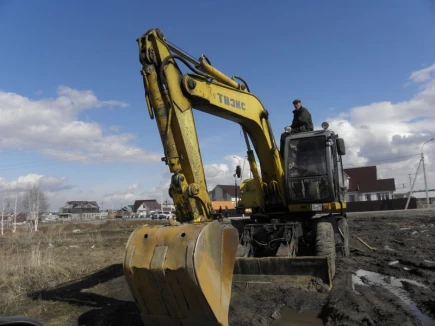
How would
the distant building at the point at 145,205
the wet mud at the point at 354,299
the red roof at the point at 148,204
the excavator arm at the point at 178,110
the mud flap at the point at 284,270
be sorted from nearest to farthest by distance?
1. the excavator arm at the point at 178,110
2. the wet mud at the point at 354,299
3. the mud flap at the point at 284,270
4. the distant building at the point at 145,205
5. the red roof at the point at 148,204

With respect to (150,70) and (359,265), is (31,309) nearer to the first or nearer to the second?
(150,70)

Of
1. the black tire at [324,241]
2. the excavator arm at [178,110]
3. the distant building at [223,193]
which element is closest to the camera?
the excavator arm at [178,110]

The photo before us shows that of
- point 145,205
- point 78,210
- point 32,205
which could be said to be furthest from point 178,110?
point 145,205

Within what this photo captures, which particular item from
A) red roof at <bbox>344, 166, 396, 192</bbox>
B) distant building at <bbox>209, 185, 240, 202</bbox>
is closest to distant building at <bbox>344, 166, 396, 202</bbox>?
red roof at <bbox>344, 166, 396, 192</bbox>

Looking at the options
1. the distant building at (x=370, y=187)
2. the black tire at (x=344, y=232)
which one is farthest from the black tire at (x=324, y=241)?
the distant building at (x=370, y=187)

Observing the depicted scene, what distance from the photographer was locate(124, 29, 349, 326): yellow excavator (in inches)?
169

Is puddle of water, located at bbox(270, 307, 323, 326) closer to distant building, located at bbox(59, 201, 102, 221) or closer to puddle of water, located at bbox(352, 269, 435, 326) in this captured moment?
puddle of water, located at bbox(352, 269, 435, 326)

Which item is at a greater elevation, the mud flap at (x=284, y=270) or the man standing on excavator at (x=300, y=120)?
the man standing on excavator at (x=300, y=120)

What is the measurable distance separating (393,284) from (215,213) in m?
4.31

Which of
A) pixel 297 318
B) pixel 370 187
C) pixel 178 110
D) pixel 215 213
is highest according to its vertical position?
pixel 370 187

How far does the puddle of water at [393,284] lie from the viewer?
5.66 m

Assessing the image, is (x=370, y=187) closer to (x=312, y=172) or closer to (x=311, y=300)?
(x=312, y=172)

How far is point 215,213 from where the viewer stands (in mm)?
5680

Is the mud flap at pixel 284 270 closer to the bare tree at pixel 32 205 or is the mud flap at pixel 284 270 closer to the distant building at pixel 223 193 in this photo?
the bare tree at pixel 32 205
